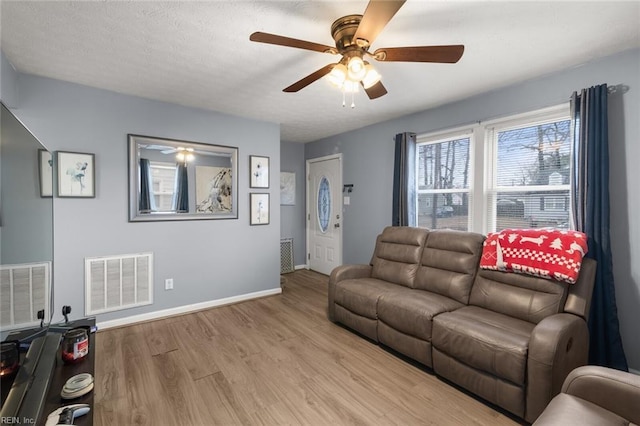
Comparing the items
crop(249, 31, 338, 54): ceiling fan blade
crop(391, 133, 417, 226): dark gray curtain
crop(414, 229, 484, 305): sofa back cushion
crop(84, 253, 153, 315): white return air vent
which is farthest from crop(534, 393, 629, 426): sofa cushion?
crop(84, 253, 153, 315): white return air vent

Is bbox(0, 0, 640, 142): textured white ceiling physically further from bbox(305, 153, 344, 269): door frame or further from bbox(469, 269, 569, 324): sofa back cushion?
bbox(305, 153, 344, 269): door frame

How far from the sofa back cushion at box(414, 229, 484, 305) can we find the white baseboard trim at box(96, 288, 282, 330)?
7.14 feet

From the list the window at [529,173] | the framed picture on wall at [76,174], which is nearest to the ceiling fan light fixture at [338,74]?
the window at [529,173]

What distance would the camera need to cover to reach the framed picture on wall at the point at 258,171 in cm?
392

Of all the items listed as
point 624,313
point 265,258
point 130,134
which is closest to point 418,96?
point 624,313

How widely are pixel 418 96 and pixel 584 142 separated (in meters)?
1.48

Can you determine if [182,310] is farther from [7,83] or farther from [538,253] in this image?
[538,253]

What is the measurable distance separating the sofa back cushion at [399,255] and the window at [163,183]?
98.3 inches

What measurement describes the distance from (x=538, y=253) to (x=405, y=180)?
1.69 meters

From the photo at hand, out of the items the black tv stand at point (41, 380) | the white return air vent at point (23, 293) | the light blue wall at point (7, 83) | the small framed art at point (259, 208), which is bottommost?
the black tv stand at point (41, 380)

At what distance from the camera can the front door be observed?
489 cm

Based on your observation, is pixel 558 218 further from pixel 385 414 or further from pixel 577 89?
pixel 385 414

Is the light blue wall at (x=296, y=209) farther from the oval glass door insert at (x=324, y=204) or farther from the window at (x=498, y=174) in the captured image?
the window at (x=498, y=174)

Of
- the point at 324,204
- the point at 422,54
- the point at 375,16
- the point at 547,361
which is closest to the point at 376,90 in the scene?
the point at 422,54
